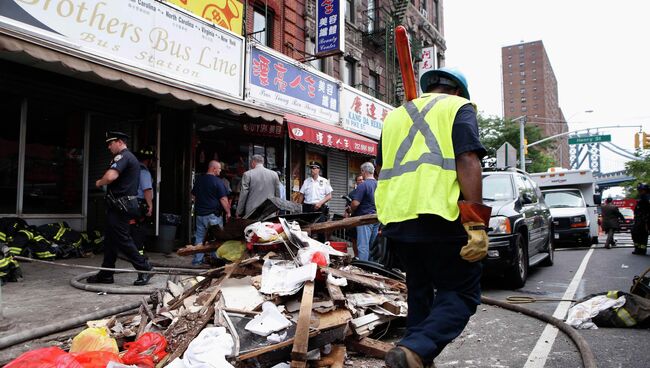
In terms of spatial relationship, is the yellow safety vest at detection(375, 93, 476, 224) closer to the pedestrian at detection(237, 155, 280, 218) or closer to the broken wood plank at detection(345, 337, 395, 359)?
the broken wood plank at detection(345, 337, 395, 359)

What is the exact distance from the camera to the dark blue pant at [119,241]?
16.7ft

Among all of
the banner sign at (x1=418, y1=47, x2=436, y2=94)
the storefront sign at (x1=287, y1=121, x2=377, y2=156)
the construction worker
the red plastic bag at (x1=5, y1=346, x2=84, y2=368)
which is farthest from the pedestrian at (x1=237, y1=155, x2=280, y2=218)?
the banner sign at (x1=418, y1=47, x2=436, y2=94)

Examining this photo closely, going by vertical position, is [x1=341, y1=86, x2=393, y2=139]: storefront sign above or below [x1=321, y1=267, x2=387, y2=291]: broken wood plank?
above

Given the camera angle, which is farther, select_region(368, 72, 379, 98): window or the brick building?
the brick building

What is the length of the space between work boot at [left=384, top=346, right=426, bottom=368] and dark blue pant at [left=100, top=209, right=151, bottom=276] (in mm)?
4012

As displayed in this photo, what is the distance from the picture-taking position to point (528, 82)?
119062 millimetres

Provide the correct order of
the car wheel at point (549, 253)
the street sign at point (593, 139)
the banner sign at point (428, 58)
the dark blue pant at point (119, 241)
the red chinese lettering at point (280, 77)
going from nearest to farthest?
the dark blue pant at point (119, 241) < the car wheel at point (549, 253) < the red chinese lettering at point (280, 77) < the banner sign at point (428, 58) < the street sign at point (593, 139)

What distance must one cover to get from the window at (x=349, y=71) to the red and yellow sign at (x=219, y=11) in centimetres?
768

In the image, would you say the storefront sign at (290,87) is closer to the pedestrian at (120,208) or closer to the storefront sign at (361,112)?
the storefront sign at (361,112)

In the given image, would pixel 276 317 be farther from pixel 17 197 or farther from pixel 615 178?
pixel 615 178

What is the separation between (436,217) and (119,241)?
4161 mm

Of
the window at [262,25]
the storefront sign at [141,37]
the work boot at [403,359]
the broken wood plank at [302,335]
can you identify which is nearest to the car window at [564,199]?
the window at [262,25]

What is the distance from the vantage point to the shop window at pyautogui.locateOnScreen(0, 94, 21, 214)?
711 cm

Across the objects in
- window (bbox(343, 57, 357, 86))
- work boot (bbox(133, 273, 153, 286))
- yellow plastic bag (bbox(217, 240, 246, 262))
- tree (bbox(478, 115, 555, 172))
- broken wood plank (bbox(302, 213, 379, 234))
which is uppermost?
tree (bbox(478, 115, 555, 172))
